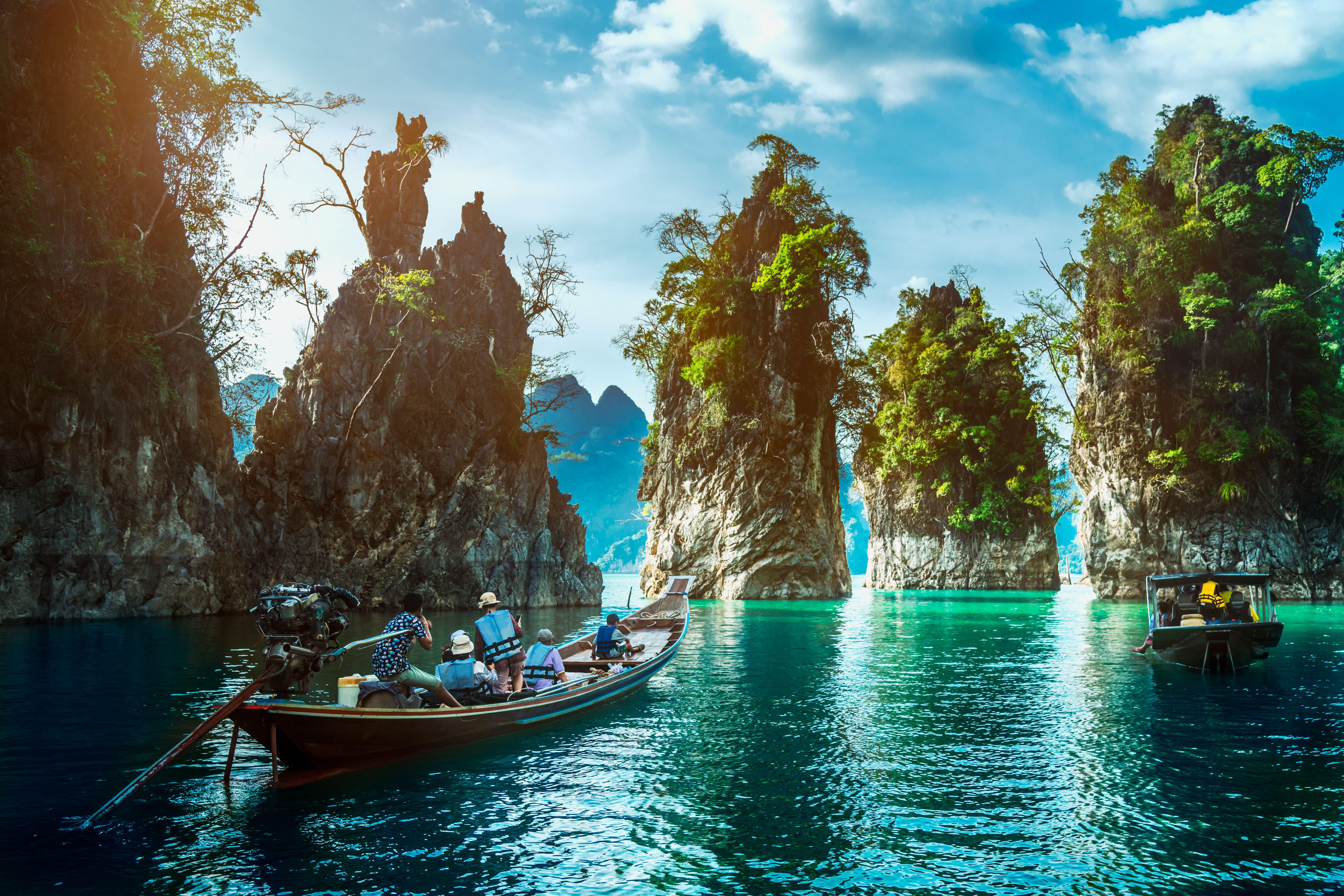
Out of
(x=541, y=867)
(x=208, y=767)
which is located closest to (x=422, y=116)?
(x=208, y=767)

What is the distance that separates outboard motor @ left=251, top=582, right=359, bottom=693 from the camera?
9.95 m

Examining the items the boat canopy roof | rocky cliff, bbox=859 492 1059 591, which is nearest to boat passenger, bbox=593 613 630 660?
the boat canopy roof

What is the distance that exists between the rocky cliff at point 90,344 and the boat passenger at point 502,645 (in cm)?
2566

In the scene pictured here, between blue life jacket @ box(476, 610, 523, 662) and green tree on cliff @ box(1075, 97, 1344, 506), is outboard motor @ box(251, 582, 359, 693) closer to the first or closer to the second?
blue life jacket @ box(476, 610, 523, 662)

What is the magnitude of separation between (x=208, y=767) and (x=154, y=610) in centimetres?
2773

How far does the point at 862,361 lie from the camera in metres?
56.5

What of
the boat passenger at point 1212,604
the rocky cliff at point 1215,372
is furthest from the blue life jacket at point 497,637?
the rocky cliff at point 1215,372

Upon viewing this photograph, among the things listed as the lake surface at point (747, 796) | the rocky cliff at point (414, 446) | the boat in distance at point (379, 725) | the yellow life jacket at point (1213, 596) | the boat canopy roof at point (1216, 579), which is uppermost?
the rocky cliff at point (414, 446)

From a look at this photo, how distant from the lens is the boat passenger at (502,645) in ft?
43.7

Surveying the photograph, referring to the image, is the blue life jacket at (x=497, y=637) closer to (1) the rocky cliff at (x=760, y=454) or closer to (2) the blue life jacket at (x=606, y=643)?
(2) the blue life jacket at (x=606, y=643)

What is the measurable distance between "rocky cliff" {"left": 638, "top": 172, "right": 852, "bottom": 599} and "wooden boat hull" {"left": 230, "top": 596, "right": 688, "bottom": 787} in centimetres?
4182

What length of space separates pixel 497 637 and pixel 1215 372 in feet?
160

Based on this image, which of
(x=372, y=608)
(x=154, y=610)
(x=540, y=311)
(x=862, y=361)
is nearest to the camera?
(x=154, y=610)

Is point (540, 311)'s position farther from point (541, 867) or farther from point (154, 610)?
point (541, 867)
